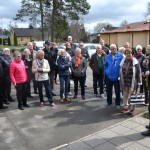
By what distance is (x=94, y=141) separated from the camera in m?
4.86

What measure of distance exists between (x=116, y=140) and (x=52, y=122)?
1907 millimetres

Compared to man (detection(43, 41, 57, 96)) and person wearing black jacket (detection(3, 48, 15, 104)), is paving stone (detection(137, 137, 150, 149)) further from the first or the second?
person wearing black jacket (detection(3, 48, 15, 104))

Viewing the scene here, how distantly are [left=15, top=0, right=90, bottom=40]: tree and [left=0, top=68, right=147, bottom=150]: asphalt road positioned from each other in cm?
2355

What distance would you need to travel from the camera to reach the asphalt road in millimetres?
5078

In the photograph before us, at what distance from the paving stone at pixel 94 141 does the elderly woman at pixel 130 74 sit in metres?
1.80

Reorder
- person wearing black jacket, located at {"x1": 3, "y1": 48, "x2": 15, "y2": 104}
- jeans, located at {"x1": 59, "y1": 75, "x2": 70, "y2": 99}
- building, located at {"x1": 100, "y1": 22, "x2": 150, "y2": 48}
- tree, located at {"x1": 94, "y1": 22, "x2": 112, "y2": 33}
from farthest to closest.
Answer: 1. tree, located at {"x1": 94, "y1": 22, "x2": 112, "y2": 33}
2. building, located at {"x1": 100, "y1": 22, "x2": 150, "y2": 48}
3. jeans, located at {"x1": 59, "y1": 75, "x2": 70, "y2": 99}
4. person wearing black jacket, located at {"x1": 3, "y1": 48, "x2": 15, "y2": 104}

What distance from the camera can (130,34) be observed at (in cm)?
3266

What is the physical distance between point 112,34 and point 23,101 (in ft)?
103

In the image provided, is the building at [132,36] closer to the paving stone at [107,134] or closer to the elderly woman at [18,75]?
the elderly woman at [18,75]

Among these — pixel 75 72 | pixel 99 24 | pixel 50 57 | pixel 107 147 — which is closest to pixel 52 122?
pixel 107 147

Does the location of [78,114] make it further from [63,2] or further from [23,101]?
[63,2]

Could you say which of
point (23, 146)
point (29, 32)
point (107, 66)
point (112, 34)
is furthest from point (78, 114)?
point (29, 32)

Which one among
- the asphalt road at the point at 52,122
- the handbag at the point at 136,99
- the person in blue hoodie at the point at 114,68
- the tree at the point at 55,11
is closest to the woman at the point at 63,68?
the asphalt road at the point at 52,122

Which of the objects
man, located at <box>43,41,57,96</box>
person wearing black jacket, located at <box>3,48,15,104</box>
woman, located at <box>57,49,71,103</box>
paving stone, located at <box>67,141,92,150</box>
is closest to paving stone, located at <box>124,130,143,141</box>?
paving stone, located at <box>67,141,92,150</box>
